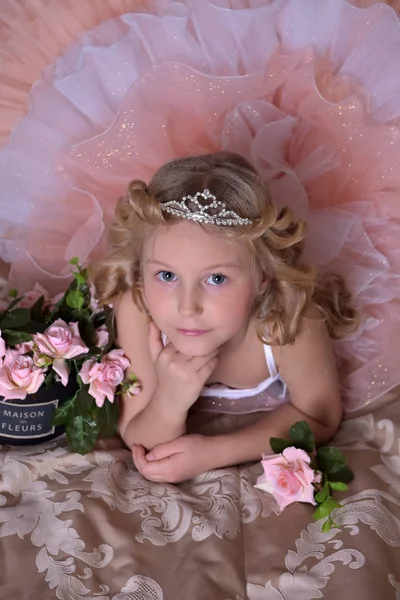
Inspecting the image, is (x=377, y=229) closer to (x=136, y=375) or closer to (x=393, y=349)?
(x=393, y=349)

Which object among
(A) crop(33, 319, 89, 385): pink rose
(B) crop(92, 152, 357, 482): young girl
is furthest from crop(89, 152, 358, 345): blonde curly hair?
(A) crop(33, 319, 89, 385): pink rose

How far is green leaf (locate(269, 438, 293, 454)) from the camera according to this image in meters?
1.11

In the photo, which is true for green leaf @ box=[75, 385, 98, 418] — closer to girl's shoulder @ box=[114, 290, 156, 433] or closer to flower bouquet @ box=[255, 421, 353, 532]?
girl's shoulder @ box=[114, 290, 156, 433]

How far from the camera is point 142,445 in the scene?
1212 millimetres

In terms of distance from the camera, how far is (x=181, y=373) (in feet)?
3.71

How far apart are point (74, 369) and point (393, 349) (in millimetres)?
583

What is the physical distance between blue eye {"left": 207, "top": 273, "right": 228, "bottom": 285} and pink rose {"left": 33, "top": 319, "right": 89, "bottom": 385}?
10.7 inches

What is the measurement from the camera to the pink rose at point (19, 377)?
43.7 inches

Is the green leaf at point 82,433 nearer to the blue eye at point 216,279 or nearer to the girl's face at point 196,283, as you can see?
the girl's face at point 196,283

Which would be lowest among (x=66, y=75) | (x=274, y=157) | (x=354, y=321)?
(x=354, y=321)

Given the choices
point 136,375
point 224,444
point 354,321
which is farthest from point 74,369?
point 354,321

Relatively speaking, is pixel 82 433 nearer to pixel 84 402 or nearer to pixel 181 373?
pixel 84 402

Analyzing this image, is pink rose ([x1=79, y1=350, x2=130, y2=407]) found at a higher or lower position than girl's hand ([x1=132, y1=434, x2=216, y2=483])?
higher

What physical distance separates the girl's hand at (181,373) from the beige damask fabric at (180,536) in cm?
14
